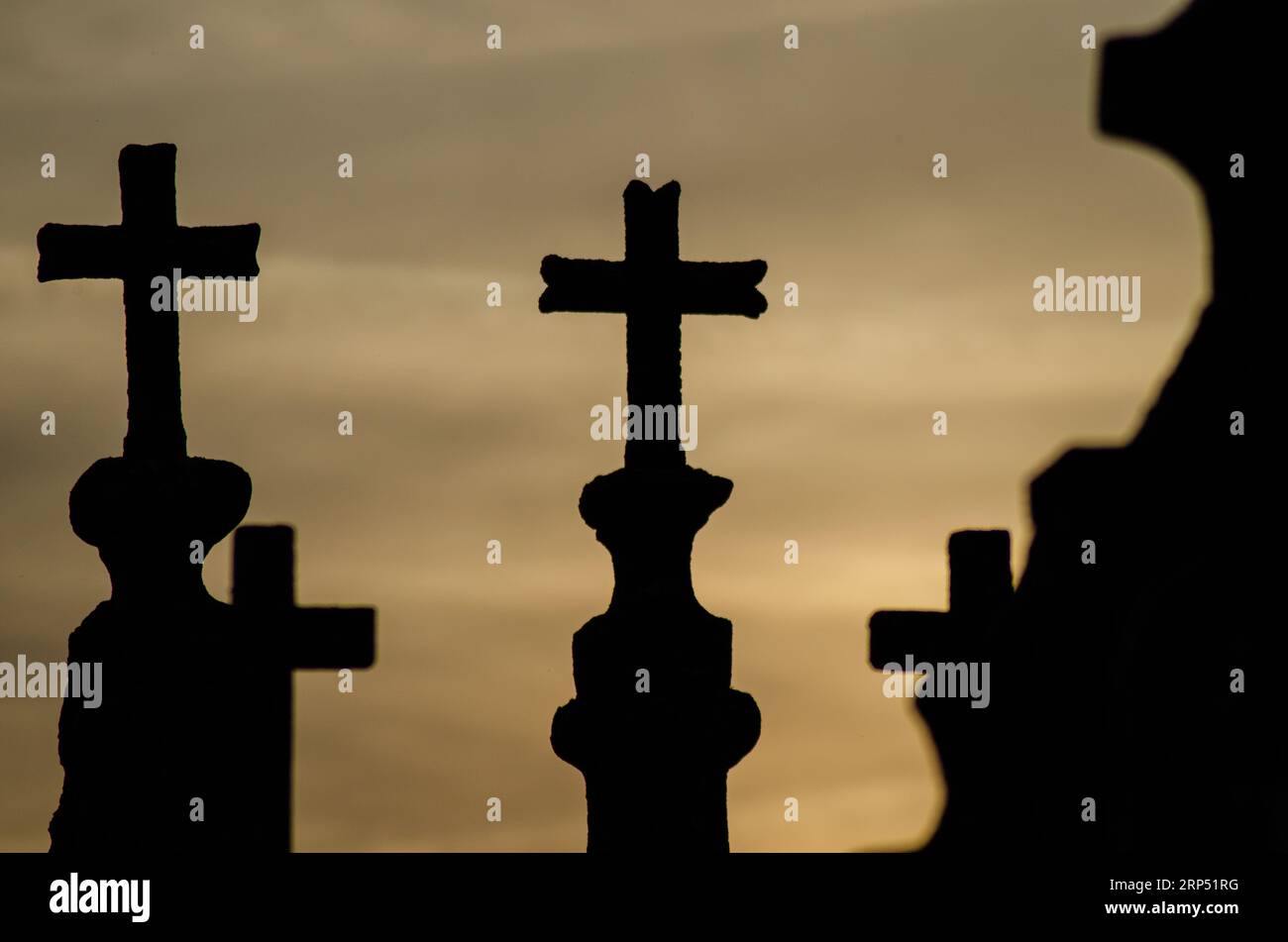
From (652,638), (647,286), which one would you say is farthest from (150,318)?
(652,638)

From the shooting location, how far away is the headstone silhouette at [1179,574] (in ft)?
27.7

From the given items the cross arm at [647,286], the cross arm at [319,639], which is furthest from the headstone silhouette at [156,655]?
the cross arm at [647,286]

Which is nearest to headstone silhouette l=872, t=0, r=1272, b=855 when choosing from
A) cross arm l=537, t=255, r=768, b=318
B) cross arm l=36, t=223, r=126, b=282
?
cross arm l=537, t=255, r=768, b=318

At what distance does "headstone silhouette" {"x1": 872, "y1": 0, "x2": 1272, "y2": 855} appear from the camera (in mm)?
8430

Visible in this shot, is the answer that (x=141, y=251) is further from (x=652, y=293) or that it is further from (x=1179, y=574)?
(x=1179, y=574)

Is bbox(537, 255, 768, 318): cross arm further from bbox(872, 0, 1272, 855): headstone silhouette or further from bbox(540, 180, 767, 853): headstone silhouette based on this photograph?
bbox(872, 0, 1272, 855): headstone silhouette

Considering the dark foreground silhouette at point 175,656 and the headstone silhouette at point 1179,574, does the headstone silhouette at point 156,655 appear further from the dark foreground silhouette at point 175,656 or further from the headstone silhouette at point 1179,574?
the headstone silhouette at point 1179,574

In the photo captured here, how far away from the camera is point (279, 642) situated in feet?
29.5

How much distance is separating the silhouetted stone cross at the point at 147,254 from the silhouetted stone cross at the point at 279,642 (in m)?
0.63

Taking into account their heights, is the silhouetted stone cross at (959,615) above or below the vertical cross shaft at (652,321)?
below

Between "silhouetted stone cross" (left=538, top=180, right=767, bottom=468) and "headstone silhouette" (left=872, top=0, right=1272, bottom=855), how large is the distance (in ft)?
5.12

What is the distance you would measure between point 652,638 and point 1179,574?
78.2 inches
